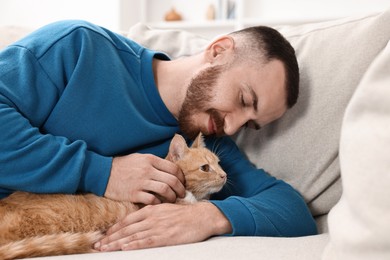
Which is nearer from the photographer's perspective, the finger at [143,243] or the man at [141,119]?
the finger at [143,243]

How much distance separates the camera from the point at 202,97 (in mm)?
1540

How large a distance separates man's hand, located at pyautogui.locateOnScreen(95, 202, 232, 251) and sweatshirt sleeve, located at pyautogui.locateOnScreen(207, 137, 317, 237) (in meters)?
0.05

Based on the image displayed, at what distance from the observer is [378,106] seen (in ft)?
2.16

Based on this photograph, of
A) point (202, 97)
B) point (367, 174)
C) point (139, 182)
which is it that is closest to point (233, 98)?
point (202, 97)

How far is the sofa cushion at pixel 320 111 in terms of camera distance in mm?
1436

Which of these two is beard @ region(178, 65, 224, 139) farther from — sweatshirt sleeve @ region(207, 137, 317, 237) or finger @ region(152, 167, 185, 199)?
finger @ region(152, 167, 185, 199)

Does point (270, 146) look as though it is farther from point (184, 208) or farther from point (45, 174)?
point (45, 174)

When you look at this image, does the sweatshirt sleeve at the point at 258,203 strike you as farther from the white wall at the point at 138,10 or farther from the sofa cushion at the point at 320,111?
the white wall at the point at 138,10

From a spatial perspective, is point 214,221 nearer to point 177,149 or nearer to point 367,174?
point 177,149

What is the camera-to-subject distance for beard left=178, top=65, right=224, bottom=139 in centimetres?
153

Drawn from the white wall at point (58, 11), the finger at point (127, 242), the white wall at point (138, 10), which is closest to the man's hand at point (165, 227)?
the finger at point (127, 242)

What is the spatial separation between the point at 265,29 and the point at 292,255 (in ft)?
2.98

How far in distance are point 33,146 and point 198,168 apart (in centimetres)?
58

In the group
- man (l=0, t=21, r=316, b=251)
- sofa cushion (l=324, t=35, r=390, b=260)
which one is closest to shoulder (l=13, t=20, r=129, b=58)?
man (l=0, t=21, r=316, b=251)
